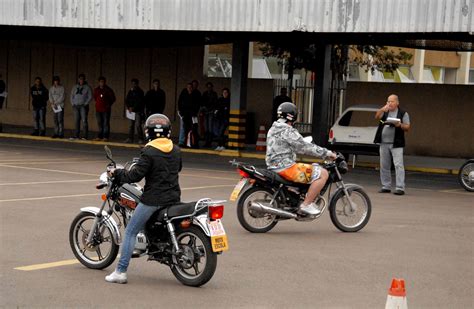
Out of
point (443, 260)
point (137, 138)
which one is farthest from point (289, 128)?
point (137, 138)

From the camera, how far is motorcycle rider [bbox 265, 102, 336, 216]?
1192 centimetres

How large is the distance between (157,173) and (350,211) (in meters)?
4.47

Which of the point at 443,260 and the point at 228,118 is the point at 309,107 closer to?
the point at 228,118

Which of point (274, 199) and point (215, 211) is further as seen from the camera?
point (274, 199)

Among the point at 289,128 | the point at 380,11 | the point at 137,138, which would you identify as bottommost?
the point at 137,138

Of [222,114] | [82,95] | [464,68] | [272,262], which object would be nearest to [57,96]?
[82,95]

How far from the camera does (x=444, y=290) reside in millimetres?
8672

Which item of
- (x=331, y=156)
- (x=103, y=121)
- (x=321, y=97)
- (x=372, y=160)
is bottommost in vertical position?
(x=372, y=160)

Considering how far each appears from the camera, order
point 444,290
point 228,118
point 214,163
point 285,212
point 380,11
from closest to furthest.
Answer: point 444,290 → point 285,212 → point 380,11 → point 214,163 → point 228,118

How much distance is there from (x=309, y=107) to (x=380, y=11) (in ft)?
35.9

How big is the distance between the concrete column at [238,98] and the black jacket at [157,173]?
18597mm

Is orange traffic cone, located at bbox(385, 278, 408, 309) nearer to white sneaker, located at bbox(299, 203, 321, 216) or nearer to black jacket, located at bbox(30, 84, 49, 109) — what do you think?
white sneaker, located at bbox(299, 203, 321, 216)

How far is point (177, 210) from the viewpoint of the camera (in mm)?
8430

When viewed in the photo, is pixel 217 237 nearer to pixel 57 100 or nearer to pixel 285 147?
pixel 285 147
